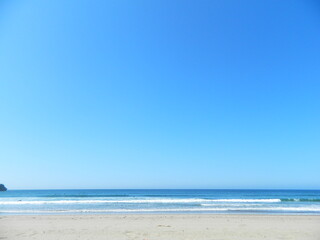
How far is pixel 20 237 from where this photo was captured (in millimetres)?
8891

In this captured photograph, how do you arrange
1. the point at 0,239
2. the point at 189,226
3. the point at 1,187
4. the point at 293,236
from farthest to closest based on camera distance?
the point at 1,187, the point at 189,226, the point at 293,236, the point at 0,239

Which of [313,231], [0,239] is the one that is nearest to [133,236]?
[0,239]

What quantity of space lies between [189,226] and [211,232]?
5.31 ft

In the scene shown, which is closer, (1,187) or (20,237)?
(20,237)

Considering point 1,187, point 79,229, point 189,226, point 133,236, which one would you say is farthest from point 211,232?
point 1,187

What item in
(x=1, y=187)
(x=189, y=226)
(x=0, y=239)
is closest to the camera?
(x=0, y=239)

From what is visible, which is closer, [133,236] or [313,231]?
[133,236]

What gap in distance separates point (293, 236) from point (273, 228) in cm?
174

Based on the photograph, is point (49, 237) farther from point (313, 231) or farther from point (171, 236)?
point (313, 231)

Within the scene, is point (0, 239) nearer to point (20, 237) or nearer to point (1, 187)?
point (20, 237)

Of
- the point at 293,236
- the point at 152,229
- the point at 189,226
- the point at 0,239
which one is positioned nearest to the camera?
the point at 0,239

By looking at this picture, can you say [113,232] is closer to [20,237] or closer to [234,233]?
[20,237]

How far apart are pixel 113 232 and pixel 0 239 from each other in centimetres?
411

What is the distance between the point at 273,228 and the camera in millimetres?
10828
